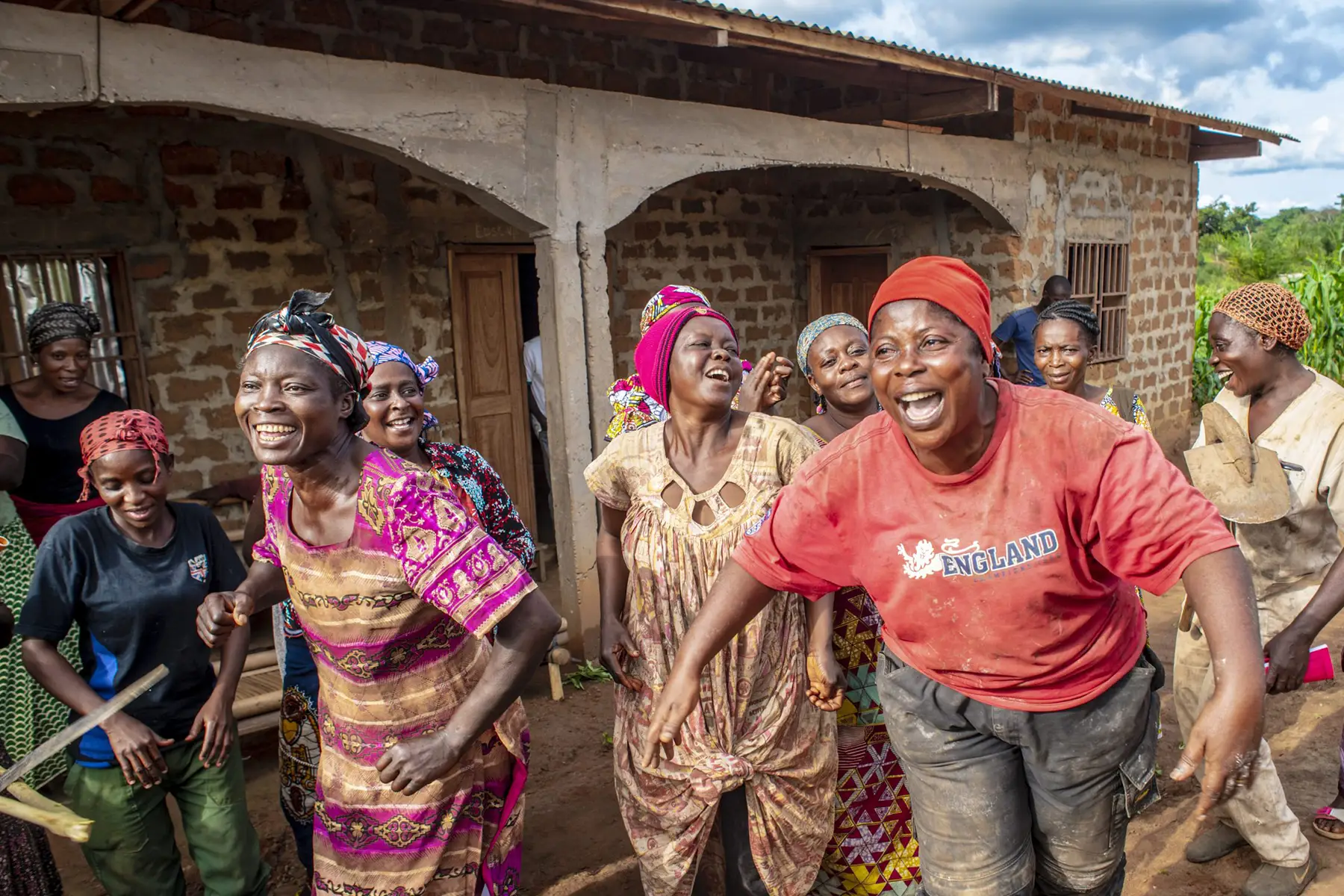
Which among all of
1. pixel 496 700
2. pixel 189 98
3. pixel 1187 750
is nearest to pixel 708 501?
pixel 496 700

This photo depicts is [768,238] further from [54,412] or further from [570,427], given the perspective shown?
[54,412]

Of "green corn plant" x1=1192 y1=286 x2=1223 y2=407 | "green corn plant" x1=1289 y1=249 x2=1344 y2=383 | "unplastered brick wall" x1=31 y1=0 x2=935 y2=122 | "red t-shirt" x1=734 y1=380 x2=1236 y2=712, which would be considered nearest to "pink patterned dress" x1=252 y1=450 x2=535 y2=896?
"red t-shirt" x1=734 y1=380 x2=1236 y2=712

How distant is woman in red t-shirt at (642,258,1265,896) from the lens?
162cm

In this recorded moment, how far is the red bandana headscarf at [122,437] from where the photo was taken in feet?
8.16

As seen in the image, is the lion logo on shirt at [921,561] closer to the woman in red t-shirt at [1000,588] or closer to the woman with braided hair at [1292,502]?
the woman in red t-shirt at [1000,588]

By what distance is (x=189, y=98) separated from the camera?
3.65 m

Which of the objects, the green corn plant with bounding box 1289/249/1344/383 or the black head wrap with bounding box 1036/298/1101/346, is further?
the green corn plant with bounding box 1289/249/1344/383

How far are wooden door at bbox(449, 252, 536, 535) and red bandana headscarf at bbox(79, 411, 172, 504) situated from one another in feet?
12.9

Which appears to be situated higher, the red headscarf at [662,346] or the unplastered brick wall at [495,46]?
the unplastered brick wall at [495,46]

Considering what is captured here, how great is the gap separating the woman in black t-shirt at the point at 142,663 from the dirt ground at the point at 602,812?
0.93 meters

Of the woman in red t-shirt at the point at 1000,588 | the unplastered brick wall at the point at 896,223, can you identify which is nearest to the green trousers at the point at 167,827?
the woman in red t-shirt at the point at 1000,588

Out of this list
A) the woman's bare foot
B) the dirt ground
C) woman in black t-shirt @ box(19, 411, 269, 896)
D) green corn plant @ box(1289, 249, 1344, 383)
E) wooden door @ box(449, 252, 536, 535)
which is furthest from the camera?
green corn plant @ box(1289, 249, 1344, 383)

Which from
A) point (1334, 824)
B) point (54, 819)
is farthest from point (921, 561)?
point (1334, 824)

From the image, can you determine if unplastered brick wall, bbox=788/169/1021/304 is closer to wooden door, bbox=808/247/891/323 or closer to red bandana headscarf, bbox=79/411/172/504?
wooden door, bbox=808/247/891/323
